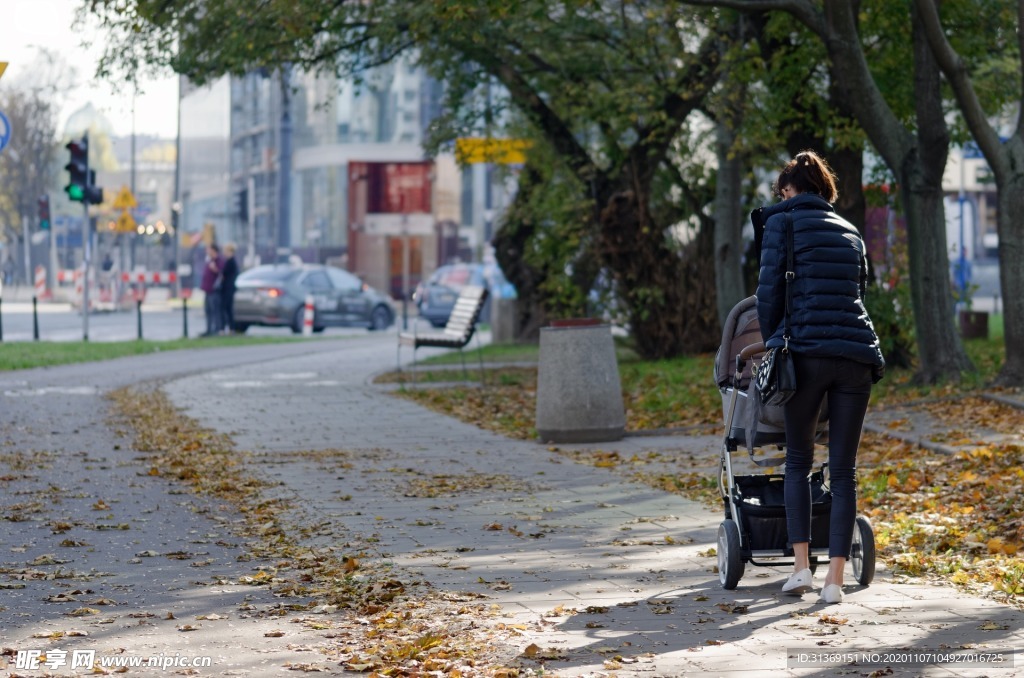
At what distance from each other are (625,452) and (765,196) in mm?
13174

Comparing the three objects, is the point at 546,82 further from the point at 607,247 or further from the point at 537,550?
the point at 537,550

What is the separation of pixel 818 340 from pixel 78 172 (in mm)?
24049

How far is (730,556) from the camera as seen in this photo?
6742mm

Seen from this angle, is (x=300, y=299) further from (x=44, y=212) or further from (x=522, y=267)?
(x=44, y=212)

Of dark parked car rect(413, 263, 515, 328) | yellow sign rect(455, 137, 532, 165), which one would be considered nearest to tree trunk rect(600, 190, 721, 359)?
yellow sign rect(455, 137, 532, 165)

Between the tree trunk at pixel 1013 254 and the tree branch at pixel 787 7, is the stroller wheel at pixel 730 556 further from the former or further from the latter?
the tree trunk at pixel 1013 254

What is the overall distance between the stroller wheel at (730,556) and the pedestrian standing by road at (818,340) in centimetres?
20

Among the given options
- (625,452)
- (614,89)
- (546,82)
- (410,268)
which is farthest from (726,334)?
(410,268)

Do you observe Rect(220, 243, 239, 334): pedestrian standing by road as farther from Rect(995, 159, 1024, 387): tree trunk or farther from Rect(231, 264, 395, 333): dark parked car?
Rect(995, 159, 1024, 387): tree trunk

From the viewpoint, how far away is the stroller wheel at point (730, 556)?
22.1 feet

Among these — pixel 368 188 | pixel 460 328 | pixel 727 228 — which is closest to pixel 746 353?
pixel 460 328

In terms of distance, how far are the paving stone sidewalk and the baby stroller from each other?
143 millimetres

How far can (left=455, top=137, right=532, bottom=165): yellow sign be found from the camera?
77.8ft

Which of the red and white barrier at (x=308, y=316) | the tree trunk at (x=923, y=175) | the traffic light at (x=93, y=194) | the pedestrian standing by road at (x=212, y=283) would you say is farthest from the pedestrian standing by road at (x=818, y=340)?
the red and white barrier at (x=308, y=316)
